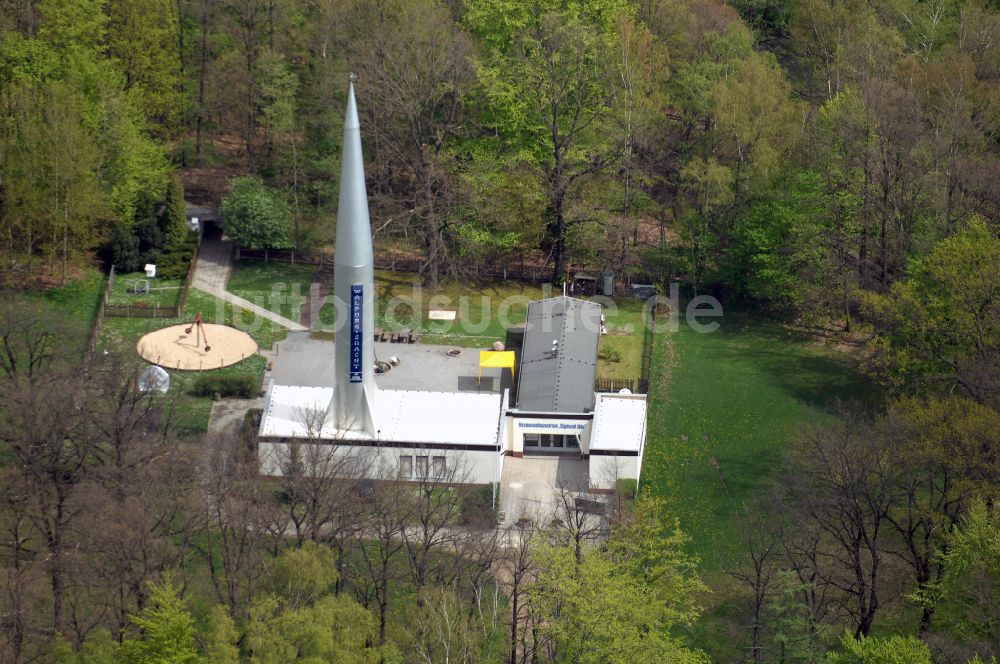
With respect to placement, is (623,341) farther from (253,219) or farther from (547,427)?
(253,219)

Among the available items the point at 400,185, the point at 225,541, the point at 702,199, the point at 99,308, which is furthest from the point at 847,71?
the point at 225,541

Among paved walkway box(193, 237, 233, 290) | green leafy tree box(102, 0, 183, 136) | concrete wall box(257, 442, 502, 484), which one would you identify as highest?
green leafy tree box(102, 0, 183, 136)

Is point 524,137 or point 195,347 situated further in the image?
point 524,137

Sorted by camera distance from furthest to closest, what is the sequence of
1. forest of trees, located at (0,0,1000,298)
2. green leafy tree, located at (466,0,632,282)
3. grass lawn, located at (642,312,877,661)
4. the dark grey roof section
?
1. green leafy tree, located at (466,0,632,282)
2. forest of trees, located at (0,0,1000,298)
3. the dark grey roof section
4. grass lawn, located at (642,312,877,661)

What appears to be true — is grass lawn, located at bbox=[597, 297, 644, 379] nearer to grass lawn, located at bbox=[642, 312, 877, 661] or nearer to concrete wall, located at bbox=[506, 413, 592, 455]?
grass lawn, located at bbox=[642, 312, 877, 661]

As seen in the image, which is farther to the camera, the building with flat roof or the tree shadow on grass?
the tree shadow on grass

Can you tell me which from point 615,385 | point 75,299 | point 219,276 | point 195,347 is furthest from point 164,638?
point 219,276

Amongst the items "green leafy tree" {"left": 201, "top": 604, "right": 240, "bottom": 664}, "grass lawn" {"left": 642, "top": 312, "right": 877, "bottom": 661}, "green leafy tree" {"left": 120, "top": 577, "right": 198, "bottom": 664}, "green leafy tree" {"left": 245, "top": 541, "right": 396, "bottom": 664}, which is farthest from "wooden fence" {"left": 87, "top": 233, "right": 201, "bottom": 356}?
"green leafy tree" {"left": 201, "top": 604, "right": 240, "bottom": 664}

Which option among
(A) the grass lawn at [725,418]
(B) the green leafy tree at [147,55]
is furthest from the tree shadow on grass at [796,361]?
(B) the green leafy tree at [147,55]
